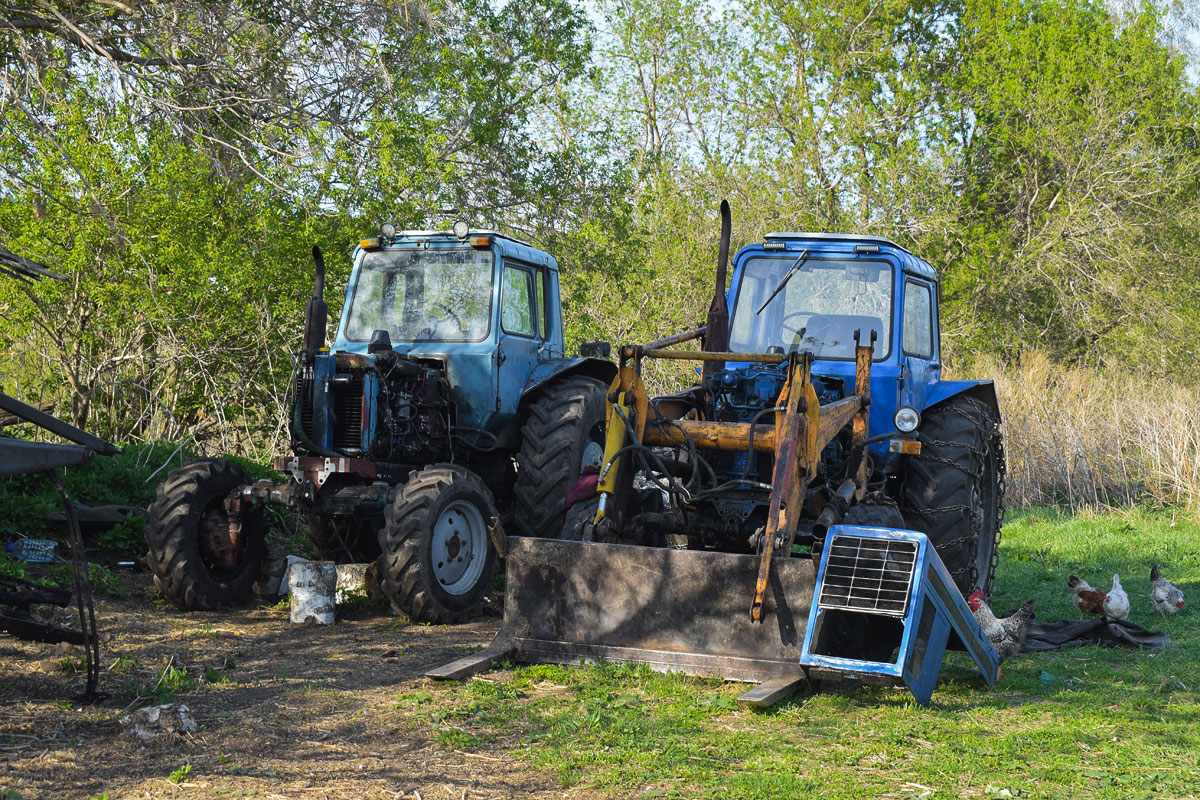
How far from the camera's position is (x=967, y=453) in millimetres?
7297

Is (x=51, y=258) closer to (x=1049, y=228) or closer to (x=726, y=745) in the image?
(x=726, y=745)

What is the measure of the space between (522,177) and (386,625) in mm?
11680

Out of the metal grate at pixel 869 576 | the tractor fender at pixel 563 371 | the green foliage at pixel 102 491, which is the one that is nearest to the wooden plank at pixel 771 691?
the metal grate at pixel 869 576

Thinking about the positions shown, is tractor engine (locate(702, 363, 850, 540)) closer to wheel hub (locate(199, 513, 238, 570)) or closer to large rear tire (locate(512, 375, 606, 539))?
large rear tire (locate(512, 375, 606, 539))

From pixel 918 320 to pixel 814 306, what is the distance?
0.75m

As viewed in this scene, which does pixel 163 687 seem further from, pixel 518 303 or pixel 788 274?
pixel 788 274

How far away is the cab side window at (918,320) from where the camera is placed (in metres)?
7.78

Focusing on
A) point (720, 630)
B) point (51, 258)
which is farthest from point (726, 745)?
point (51, 258)

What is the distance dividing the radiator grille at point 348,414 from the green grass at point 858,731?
8.66 ft

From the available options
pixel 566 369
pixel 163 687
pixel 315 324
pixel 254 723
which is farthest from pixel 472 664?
pixel 566 369

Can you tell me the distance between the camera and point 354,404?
7934 mm

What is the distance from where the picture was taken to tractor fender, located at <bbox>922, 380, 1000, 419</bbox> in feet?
25.5

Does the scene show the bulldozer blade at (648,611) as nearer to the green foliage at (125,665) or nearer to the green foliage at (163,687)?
the green foliage at (163,687)

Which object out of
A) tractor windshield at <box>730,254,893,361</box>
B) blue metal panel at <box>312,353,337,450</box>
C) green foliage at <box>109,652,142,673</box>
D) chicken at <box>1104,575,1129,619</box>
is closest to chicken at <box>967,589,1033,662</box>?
chicken at <box>1104,575,1129,619</box>
